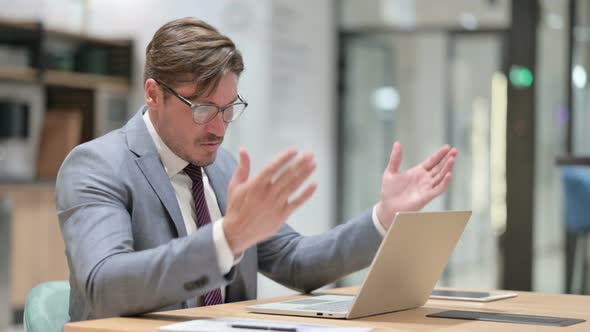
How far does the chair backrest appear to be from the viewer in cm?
515

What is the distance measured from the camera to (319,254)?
2283 millimetres

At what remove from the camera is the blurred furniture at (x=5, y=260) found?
18.9 feet

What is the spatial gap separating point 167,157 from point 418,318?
675 mm

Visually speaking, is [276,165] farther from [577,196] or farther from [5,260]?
[5,260]

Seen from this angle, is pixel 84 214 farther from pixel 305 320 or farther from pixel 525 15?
pixel 525 15

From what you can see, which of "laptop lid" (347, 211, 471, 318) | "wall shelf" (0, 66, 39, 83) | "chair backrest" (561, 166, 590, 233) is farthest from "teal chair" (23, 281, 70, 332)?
"wall shelf" (0, 66, 39, 83)

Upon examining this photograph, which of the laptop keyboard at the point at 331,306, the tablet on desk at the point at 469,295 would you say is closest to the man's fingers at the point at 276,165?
the laptop keyboard at the point at 331,306

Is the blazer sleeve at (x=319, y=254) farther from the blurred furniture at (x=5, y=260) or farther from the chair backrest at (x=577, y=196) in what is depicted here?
the blurred furniture at (x=5, y=260)

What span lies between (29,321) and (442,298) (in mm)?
901

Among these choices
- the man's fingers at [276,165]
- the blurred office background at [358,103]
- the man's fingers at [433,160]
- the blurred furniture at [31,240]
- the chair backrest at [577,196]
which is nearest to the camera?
the man's fingers at [276,165]

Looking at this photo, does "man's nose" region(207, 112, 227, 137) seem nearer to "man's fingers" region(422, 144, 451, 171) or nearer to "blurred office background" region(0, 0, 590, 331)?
"man's fingers" region(422, 144, 451, 171)

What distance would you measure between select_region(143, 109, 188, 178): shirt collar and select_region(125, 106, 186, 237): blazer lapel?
0.9 inches

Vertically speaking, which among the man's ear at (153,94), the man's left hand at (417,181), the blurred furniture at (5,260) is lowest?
the blurred furniture at (5,260)

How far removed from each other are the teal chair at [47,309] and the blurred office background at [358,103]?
3.82 metres
